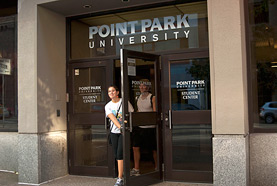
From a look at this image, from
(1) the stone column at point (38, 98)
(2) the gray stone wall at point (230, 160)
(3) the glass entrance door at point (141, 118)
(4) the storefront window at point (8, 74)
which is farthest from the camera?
(4) the storefront window at point (8, 74)

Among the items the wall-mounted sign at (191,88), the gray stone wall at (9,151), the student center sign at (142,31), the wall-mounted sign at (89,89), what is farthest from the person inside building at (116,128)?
the gray stone wall at (9,151)

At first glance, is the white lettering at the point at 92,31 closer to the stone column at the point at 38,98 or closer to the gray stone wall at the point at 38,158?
the stone column at the point at 38,98

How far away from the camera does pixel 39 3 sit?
6.45m

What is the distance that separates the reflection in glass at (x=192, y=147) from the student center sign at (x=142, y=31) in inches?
71.4

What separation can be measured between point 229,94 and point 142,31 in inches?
96.4

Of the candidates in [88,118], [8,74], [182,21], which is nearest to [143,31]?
[182,21]

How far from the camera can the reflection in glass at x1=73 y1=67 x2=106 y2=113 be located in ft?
22.5

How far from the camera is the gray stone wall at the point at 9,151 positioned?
7387 millimetres

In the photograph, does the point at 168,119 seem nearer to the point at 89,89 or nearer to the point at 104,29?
the point at 89,89

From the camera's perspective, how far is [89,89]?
275 inches

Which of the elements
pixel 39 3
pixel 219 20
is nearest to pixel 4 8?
pixel 39 3

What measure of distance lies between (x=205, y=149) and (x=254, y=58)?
6.14ft

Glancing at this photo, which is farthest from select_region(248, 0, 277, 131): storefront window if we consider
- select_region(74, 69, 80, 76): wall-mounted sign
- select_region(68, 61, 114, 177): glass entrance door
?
select_region(74, 69, 80, 76): wall-mounted sign

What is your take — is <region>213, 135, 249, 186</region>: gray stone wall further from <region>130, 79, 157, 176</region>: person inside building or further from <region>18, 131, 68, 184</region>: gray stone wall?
<region>18, 131, 68, 184</region>: gray stone wall
